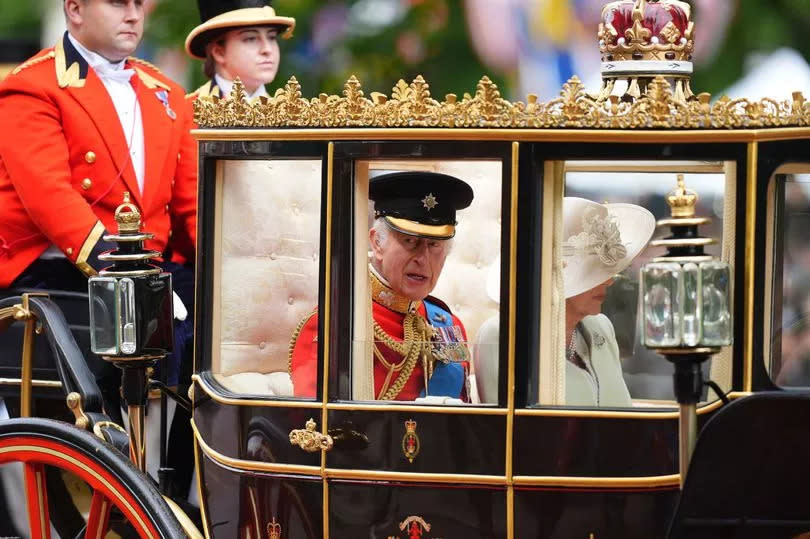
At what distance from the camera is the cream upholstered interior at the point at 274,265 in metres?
4.52

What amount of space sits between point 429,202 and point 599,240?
1.47 ft

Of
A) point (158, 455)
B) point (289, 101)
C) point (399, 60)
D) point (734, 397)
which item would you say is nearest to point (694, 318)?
point (734, 397)

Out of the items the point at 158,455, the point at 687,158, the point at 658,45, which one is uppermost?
the point at 658,45

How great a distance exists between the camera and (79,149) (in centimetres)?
543

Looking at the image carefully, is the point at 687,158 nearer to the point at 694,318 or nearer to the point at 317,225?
the point at 694,318

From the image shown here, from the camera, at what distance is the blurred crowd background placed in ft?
21.2

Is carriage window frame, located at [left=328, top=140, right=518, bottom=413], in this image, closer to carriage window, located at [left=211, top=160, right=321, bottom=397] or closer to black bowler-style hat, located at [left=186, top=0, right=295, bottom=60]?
carriage window, located at [left=211, top=160, right=321, bottom=397]

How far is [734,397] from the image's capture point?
4.14 meters

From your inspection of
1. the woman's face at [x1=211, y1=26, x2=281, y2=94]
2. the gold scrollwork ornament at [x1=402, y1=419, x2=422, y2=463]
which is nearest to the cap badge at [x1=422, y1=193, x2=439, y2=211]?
the gold scrollwork ornament at [x1=402, y1=419, x2=422, y2=463]

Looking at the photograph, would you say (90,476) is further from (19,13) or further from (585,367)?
(19,13)

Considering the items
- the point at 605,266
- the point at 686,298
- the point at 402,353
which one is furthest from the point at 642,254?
the point at 402,353

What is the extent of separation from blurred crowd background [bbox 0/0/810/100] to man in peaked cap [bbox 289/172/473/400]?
220 cm

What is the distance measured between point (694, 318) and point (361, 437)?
957 mm

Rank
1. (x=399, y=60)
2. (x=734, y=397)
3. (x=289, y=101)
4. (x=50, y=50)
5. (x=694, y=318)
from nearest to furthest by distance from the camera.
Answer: (x=694, y=318), (x=734, y=397), (x=289, y=101), (x=50, y=50), (x=399, y=60)
